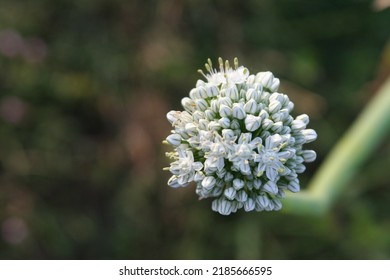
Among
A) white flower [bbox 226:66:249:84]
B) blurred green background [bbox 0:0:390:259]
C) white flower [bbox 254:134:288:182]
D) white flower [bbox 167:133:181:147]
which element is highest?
blurred green background [bbox 0:0:390:259]

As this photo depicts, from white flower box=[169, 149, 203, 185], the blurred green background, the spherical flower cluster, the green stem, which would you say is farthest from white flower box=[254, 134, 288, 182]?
the blurred green background

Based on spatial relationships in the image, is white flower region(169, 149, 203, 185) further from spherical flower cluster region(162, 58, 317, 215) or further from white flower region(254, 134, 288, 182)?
white flower region(254, 134, 288, 182)

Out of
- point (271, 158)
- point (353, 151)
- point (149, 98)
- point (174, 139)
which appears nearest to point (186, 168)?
point (174, 139)

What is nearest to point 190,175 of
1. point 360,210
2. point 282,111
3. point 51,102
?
point 282,111

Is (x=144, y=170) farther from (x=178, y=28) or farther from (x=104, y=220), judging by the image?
(x=178, y=28)

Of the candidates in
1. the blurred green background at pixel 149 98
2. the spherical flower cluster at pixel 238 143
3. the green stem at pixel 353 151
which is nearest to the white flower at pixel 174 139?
the spherical flower cluster at pixel 238 143

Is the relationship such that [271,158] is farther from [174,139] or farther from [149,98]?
[149,98]
